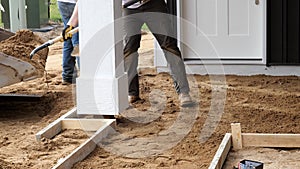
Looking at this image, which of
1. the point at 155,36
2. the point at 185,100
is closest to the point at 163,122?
the point at 185,100

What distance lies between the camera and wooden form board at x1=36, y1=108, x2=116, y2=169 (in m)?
4.91

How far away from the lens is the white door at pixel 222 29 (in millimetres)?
8258

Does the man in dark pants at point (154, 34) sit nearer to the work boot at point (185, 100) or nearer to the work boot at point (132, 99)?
the work boot at point (185, 100)

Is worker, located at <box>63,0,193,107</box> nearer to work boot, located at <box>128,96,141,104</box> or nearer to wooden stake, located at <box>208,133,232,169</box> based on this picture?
work boot, located at <box>128,96,141,104</box>

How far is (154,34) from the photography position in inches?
251

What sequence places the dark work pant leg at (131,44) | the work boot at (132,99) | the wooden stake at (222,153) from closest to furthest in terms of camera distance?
the wooden stake at (222,153) → the dark work pant leg at (131,44) → the work boot at (132,99)

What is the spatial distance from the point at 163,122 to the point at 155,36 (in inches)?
37.0

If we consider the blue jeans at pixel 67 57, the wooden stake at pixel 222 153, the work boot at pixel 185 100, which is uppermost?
the blue jeans at pixel 67 57

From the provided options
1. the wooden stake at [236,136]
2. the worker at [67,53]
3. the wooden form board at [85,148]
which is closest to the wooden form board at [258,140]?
the wooden stake at [236,136]

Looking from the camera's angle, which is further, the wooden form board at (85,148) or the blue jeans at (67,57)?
the blue jeans at (67,57)

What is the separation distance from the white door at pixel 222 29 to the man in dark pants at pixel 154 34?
2.00 meters

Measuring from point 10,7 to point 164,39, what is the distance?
18.1ft

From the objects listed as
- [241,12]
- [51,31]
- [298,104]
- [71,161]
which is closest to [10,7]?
[51,31]

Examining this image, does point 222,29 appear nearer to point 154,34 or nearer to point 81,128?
point 154,34
